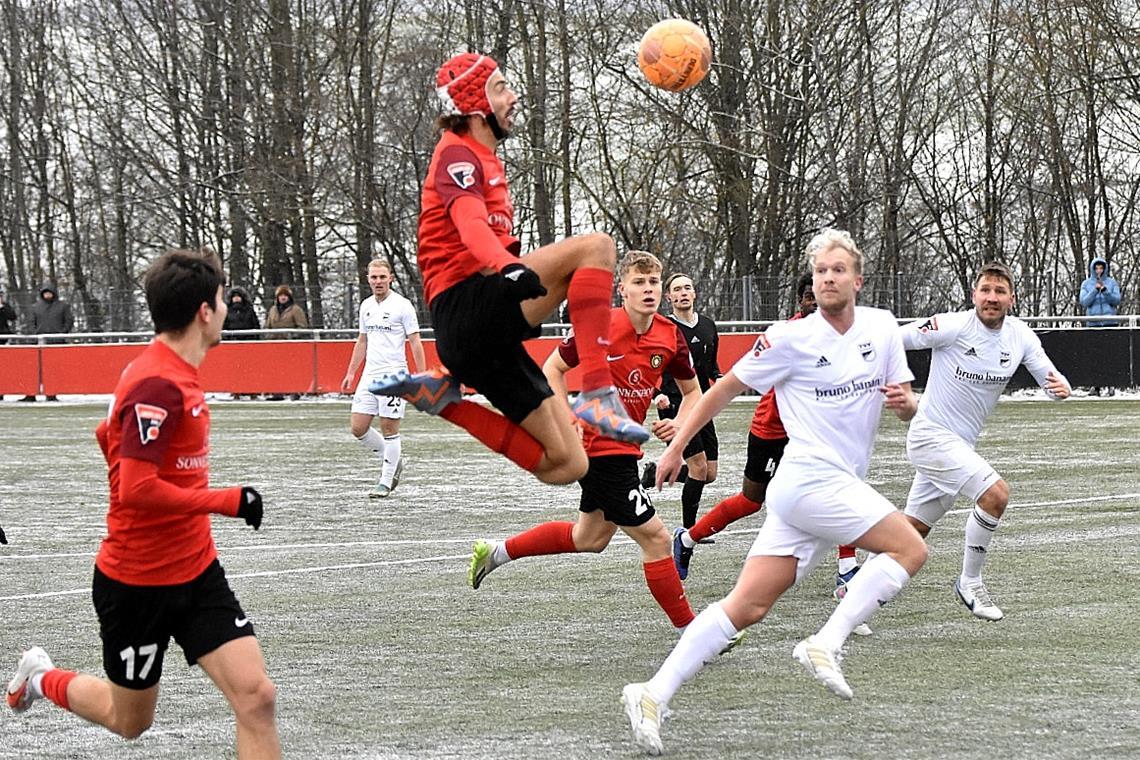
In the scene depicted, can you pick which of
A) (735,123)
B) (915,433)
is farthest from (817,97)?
(915,433)

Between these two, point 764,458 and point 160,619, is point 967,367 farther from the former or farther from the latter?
point 160,619

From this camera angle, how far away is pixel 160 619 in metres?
4.77

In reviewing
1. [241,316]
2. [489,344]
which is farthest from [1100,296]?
[489,344]

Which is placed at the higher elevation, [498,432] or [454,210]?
[454,210]

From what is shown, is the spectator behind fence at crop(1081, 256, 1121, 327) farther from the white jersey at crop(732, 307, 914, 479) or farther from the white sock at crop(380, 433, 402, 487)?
the white jersey at crop(732, 307, 914, 479)

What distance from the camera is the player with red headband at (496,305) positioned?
6641mm

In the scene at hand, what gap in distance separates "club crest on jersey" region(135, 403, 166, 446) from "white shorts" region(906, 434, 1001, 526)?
4693mm

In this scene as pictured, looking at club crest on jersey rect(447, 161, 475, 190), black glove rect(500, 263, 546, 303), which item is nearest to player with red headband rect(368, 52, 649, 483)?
club crest on jersey rect(447, 161, 475, 190)

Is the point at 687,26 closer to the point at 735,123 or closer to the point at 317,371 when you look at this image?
the point at 317,371

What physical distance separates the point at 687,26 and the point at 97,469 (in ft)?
24.6

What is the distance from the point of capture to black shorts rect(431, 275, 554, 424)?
665 cm

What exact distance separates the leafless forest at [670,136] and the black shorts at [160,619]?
922 inches

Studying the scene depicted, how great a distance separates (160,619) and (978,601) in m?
4.54

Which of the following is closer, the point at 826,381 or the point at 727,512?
the point at 826,381
